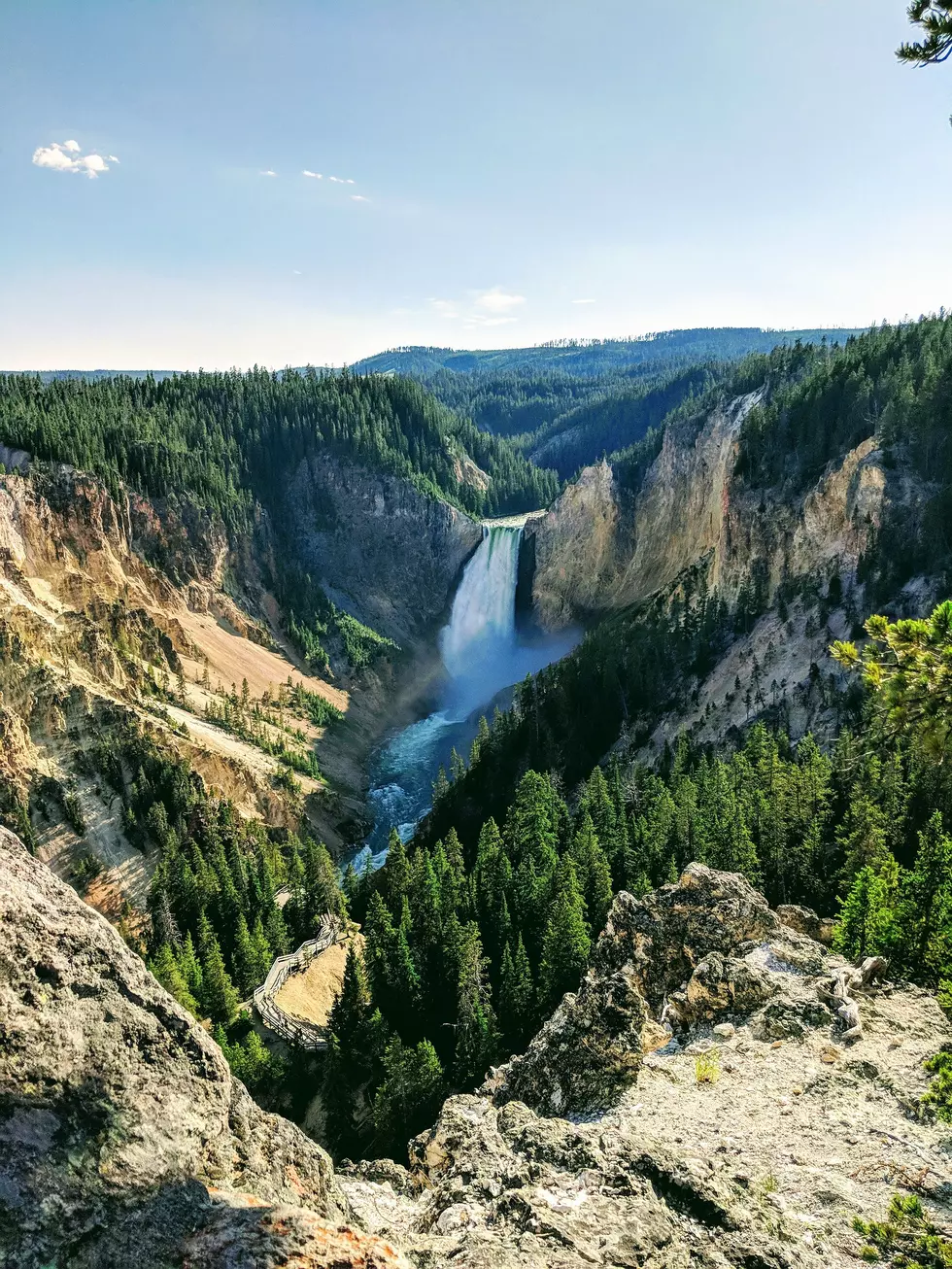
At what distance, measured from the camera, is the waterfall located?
119438 mm

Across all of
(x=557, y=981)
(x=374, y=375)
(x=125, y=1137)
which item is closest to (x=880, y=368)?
(x=557, y=981)

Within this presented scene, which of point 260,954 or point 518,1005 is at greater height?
point 518,1005

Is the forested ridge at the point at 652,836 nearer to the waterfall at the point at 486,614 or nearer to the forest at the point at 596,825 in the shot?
the forest at the point at 596,825

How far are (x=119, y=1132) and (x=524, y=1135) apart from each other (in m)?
7.02

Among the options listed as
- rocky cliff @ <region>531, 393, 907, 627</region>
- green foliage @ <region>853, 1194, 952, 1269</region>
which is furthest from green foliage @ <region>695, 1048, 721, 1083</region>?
rocky cliff @ <region>531, 393, 907, 627</region>

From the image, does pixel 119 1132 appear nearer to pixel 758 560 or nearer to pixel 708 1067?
pixel 708 1067

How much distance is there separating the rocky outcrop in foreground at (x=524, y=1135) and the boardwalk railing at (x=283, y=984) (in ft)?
82.5

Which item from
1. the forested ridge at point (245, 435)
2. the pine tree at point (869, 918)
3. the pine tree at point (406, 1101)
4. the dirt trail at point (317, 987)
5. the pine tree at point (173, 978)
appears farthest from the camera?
the forested ridge at point (245, 435)

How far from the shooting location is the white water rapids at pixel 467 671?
85562 mm

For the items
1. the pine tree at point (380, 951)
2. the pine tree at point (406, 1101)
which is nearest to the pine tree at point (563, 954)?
the pine tree at point (406, 1101)

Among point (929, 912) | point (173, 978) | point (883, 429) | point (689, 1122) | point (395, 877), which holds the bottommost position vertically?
point (173, 978)

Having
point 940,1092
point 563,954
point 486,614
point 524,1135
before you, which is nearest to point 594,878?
point 563,954

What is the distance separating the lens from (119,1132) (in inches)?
252

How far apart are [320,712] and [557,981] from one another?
214 feet
